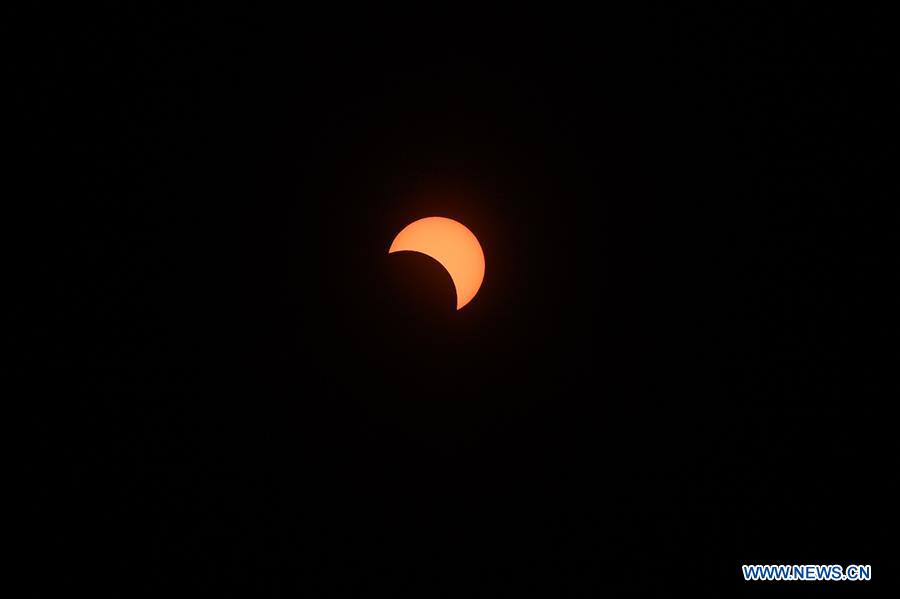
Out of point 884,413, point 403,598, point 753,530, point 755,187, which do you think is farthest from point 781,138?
point 403,598

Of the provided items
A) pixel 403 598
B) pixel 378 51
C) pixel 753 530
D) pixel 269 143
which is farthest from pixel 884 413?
pixel 269 143

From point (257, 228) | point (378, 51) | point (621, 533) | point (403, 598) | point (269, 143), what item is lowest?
point (403, 598)

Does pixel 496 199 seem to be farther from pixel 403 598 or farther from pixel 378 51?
pixel 403 598

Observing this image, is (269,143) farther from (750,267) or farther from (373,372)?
(750,267)

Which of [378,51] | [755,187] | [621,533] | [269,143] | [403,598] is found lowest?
[403,598]

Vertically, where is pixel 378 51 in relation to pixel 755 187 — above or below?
below

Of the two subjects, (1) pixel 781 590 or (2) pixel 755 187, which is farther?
(2) pixel 755 187
